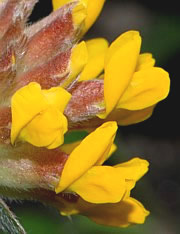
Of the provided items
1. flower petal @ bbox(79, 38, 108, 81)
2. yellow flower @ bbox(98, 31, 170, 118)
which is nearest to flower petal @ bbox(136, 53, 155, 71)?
yellow flower @ bbox(98, 31, 170, 118)

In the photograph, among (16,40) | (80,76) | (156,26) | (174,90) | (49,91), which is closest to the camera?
(49,91)

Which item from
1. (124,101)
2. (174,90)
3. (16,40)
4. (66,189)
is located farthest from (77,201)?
(174,90)

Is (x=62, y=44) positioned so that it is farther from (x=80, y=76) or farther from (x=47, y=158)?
(x=47, y=158)

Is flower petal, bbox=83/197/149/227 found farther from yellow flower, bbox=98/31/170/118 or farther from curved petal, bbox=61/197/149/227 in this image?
yellow flower, bbox=98/31/170/118

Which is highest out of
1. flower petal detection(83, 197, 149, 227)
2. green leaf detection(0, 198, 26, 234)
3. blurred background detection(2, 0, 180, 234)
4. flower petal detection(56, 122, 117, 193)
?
flower petal detection(56, 122, 117, 193)

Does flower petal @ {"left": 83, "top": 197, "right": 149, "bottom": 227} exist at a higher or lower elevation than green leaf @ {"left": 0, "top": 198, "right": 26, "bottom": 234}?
lower

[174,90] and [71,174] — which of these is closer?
[71,174]
